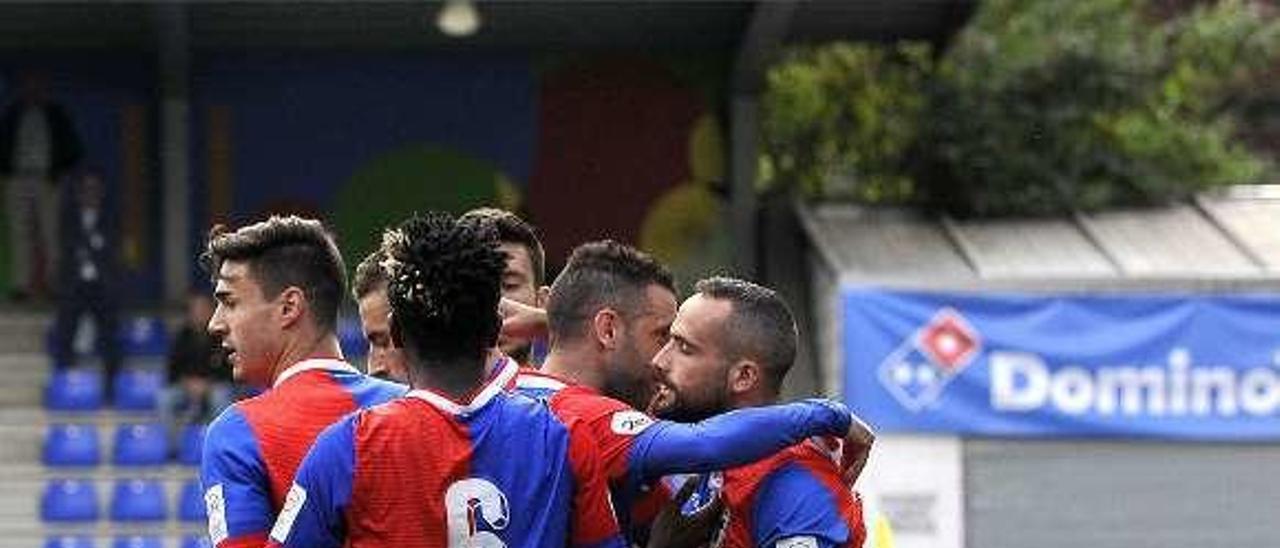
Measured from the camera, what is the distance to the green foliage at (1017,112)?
792 inches

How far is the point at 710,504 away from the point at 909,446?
39.1ft

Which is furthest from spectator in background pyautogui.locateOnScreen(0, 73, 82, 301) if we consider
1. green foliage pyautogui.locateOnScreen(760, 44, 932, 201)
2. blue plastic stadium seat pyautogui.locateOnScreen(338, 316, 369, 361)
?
green foliage pyautogui.locateOnScreen(760, 44, 932, 201)

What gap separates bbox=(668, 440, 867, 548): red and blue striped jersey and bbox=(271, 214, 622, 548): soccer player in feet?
1.48

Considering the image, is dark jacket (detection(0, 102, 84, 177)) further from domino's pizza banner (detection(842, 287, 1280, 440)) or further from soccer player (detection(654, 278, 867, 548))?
soccer player (detection(654, 278, 867, 548))

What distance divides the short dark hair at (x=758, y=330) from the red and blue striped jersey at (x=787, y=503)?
0.59ft

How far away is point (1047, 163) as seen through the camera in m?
20.2

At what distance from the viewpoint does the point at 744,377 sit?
5051 mm

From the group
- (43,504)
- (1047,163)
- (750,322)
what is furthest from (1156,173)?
(750,322)

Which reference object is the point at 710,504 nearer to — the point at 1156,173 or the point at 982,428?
the point at 982,428

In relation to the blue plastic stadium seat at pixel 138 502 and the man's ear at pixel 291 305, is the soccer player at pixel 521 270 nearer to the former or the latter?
the man's ear at pixel 291 305

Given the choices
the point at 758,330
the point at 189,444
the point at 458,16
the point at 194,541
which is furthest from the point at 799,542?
the point at 458,16

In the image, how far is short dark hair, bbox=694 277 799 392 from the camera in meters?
5.05

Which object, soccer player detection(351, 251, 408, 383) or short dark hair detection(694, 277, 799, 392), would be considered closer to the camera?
short dark hair detection(694, 277, 799, 392)

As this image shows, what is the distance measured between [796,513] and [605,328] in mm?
534
